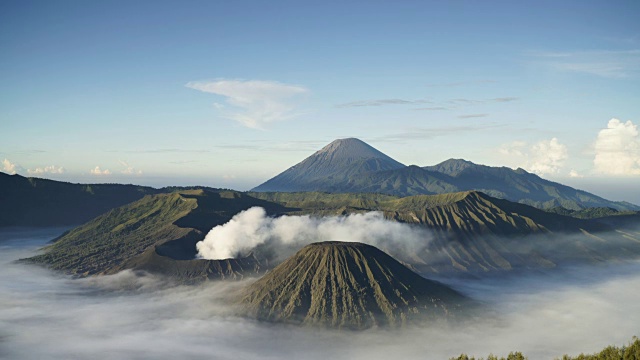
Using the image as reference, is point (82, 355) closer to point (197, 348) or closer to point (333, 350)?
point (197, 348)

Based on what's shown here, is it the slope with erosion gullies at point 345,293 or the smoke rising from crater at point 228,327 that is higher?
the slope with erosion gullies at point 345,293

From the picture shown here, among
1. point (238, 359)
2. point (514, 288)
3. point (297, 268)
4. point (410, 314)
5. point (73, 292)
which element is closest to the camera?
point (238, 359)

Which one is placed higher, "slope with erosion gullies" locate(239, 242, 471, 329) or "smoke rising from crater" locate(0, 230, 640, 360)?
"slope with erosion gullies" locate(239, 242, 471, 329)

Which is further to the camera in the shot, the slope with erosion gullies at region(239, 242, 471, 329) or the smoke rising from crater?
the slope with erosion gullies at region(239, 242, 471, 329)

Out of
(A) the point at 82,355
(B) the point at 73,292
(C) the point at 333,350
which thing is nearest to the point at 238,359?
(C) the point at 333,350

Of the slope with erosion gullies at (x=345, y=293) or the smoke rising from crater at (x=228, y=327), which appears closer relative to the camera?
the smoke rising from crater at (x=228, y=327)

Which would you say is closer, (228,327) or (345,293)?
(228,327)

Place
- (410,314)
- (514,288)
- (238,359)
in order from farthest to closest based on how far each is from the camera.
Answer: (514,288) → (410,314) → (238,359)

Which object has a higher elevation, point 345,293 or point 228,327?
point 345,293
